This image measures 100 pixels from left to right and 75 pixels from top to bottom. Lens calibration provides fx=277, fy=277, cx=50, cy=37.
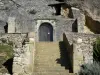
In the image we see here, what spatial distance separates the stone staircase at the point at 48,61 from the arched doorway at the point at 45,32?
11819 mm

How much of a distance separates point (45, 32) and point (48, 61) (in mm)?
15265

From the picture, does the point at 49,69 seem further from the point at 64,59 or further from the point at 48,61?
the point at 64,59

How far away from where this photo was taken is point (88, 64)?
42.2ft

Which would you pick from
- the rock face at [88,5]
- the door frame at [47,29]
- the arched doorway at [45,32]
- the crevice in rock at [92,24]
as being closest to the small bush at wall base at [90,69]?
the door frame at [47,29]

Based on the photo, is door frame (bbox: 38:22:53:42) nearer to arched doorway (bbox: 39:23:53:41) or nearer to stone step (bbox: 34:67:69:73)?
arched doorway (bbox: 39:23:53:41)

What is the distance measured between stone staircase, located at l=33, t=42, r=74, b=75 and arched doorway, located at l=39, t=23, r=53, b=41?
11.8 metres

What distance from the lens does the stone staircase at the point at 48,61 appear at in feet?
43.2

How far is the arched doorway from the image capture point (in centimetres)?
2933

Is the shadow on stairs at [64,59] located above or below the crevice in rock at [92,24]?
below

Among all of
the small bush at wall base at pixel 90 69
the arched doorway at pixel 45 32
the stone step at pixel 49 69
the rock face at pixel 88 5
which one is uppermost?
the rock face at pixel 88 5

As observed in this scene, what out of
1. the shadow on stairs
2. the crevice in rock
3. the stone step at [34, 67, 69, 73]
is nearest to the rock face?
the crevice in rock

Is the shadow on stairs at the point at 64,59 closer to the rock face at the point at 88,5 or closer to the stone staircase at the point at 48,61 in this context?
the stone staircase at the point at 48,61

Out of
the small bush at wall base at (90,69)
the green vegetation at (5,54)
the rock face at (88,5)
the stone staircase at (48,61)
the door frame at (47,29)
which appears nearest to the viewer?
the small bush at wall base at (90,69)

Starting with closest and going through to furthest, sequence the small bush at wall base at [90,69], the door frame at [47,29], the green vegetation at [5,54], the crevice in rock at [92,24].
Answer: the small bush at wall base at [90,69] < the green vegetation at [5,54] < the door frame at [47,29] < the crevice in rock at [92,24]
